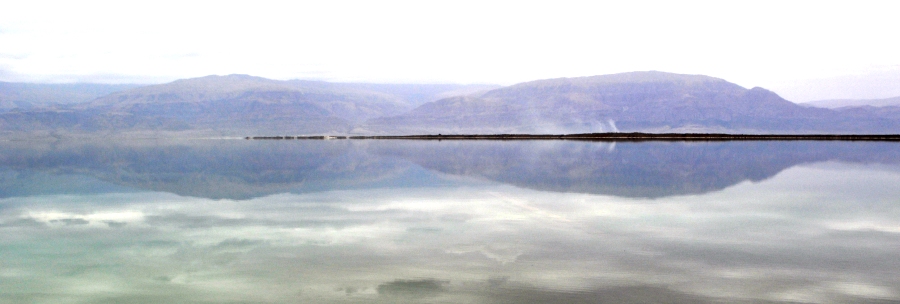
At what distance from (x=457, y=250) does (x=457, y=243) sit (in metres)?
1.14

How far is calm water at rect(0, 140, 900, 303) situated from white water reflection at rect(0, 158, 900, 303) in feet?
0.25

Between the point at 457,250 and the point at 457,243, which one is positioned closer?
the point at 457,250

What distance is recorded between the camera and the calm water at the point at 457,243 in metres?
15.6

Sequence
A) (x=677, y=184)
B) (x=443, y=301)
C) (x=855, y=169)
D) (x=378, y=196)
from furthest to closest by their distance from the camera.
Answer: (x=855, y=169) < (x=677, y=184) < (x=378, y=196) < (x=443, y=301)

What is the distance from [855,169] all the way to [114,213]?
46855 millimetres

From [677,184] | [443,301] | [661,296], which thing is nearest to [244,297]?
[443,301]

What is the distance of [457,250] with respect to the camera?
20.1 meters

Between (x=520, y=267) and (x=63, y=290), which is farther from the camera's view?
(x=520, y=267)

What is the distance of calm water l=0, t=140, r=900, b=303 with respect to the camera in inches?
612

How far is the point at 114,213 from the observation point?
1176 inches

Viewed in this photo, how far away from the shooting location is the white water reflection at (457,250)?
1549cm

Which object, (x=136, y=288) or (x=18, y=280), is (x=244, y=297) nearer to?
(x=136, y=288)

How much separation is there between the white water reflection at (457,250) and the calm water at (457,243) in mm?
75

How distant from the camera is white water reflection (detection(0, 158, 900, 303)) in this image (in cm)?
1549
